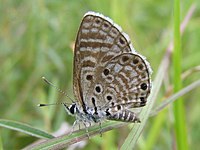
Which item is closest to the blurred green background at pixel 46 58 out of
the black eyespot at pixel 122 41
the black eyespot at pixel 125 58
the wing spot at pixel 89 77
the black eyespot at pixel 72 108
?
the black eyespot at pixel 72 108

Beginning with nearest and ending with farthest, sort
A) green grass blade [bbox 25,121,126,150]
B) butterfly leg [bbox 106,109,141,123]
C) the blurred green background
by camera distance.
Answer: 1. green grass blade [bbox 25,121,126,150]
2. butterfly leg [bbox 106,109,141,123]
3. the blurred green background

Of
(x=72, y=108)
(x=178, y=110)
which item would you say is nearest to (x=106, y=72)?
(x=72, y=108)

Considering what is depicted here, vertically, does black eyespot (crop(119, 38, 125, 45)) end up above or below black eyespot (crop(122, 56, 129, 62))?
above

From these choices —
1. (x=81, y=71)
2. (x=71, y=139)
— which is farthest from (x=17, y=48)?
(x=71, y=139)

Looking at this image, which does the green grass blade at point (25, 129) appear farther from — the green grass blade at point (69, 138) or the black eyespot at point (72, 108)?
the black eyespot at point (72, 108)

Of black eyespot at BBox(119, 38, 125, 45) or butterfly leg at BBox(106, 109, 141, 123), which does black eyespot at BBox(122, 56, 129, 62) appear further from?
butterfly leg at BBox(106, 109, 141, 123)

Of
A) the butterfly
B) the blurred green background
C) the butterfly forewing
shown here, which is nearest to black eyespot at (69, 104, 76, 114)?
the butterfly

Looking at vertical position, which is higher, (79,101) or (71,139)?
(79,101)

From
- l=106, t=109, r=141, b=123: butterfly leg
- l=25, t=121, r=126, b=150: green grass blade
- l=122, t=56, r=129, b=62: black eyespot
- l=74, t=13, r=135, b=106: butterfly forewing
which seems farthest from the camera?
l=122, t=56, r=129, b=62: black eyespot

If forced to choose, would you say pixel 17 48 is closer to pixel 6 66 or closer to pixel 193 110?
pixel 6 66
